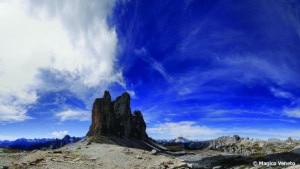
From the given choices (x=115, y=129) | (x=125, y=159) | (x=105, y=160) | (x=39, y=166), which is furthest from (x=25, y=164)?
(x=115, y=129)

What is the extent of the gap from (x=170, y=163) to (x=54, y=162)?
26.3 meters

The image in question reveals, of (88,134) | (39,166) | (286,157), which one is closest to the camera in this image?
(39,166)

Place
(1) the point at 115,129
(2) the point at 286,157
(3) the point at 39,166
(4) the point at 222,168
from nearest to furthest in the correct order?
(3) the point at 39,166, (4) the point at 222,168, (2) the point at 286,157, (1) the point at 115,129

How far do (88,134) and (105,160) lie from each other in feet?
323

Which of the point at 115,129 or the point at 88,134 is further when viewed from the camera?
the point at 115,129

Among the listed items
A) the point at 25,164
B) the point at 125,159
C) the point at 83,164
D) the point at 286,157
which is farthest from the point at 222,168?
the point at 25,164

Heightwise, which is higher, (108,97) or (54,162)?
(108,97)

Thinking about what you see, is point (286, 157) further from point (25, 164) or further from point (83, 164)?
point (25, 164)

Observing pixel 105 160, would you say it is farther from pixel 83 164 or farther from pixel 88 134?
pixel 88 134

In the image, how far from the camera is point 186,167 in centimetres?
6438

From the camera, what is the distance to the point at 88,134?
160000mm

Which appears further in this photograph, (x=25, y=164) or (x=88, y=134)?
(x=88, y=134)

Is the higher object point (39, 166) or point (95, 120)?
point (95, 120)

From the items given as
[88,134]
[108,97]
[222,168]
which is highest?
[108,97]
